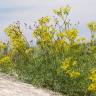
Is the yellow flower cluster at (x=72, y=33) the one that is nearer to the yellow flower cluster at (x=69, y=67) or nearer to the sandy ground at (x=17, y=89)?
the yellow flower cluster at (x=69, y=67)

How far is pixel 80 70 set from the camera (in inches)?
395

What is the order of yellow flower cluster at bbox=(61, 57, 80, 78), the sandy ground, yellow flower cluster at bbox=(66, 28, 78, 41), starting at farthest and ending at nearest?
yellow flower cluster at bbox=(66, 28, 78, 41), yellow flower cluster at bbox=(61, 57, 80, 78), the sandy ground

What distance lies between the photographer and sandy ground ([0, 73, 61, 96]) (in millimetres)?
8453

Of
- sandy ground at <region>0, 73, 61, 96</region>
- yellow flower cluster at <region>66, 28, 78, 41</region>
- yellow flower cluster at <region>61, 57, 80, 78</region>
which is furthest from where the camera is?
yellow flower cluster at <region>66, 28, 78, 41</region>

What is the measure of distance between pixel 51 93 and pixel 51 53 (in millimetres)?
1364

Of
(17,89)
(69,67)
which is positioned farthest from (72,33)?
(17,89)

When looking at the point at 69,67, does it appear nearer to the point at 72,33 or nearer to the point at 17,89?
the point at 72,33

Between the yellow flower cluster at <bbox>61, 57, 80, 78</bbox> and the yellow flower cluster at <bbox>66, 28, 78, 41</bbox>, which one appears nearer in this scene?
the yellow flower cluster at <bbox>61, 57, 80, 78</bbox>

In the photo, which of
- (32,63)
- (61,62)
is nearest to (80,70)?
(61,62)

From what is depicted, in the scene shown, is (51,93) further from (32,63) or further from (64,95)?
(32,63)

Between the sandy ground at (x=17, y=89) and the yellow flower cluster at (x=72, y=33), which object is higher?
the yellow flower cluster at (x=72, y=33)

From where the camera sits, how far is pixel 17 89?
28.9 ft

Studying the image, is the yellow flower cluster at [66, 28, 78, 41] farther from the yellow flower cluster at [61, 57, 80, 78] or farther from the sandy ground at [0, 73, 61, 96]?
the sandy ground at [0, 73, 61, 96]

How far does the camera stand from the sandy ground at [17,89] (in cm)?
845
